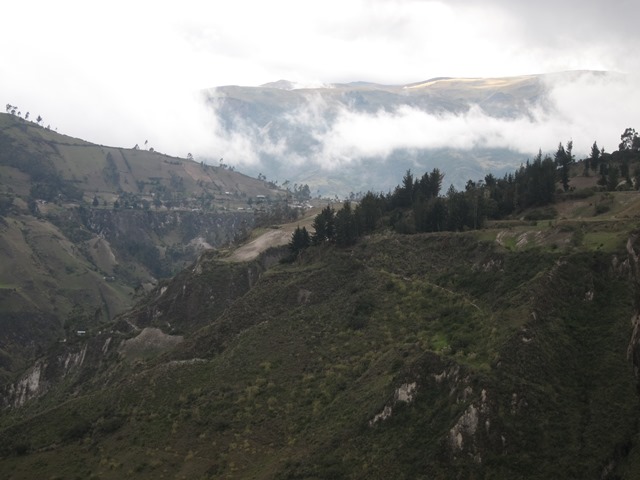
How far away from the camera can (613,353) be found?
56531 mm

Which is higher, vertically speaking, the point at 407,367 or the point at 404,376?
the point at 407,367

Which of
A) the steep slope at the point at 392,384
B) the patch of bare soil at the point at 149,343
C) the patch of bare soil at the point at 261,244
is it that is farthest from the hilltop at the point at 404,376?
the patch of bare soil at the point at 261,244

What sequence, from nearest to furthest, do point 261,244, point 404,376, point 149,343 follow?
point 404,376 < point 149,343 < point 261,244

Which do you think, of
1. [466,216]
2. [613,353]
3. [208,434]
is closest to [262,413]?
[208,434]

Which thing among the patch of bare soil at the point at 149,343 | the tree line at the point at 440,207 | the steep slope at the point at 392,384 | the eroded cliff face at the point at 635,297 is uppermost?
the tree line at the point at 440,207

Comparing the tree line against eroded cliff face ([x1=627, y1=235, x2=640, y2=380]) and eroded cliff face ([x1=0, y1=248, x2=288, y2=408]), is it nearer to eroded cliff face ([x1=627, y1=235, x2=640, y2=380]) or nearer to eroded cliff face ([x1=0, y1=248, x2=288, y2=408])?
eroded cliff face ([x1=0, y1=248, x2=288, y2=408])

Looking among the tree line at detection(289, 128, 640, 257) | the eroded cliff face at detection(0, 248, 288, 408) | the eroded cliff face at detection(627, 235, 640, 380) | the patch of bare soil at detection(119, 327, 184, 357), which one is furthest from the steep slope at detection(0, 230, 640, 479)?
the eroded cliff face at detection(0, 248, 288, 408)

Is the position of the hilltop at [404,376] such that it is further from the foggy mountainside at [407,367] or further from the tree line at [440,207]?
the tree line at [440,207]

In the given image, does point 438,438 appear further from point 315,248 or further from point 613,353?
point 315,248

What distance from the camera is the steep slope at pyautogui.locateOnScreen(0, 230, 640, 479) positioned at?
165 feet

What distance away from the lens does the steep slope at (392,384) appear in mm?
50438

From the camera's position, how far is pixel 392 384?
58719 mm

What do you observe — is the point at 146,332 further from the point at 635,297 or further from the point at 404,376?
the point at 635,297

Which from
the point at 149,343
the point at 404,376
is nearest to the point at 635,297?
the point at 404,376
